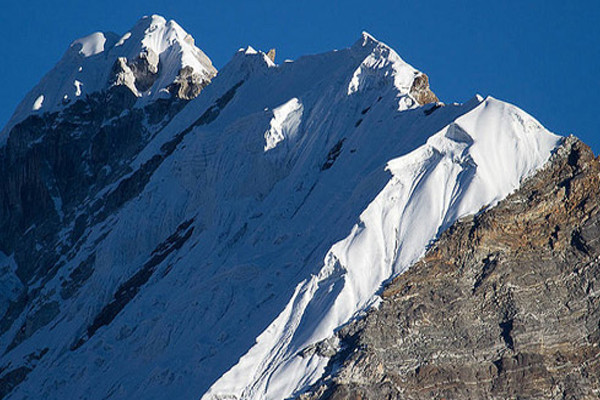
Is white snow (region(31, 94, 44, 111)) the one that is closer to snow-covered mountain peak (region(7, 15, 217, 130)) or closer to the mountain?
snow-covered mountain peak (region(7, 15, 217, 130))

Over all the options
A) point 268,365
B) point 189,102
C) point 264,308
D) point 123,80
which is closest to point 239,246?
point 264,308

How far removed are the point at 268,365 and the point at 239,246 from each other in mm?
17627

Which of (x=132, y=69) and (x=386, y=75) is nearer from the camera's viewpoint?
(x=386, y=75)

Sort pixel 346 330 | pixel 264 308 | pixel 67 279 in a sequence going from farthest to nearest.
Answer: pixel 67 279
pixel 264 308
pixel 346 330

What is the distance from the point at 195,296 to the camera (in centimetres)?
10044

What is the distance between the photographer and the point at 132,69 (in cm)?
14800

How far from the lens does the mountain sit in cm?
9000

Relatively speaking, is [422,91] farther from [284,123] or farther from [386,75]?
[284,123]

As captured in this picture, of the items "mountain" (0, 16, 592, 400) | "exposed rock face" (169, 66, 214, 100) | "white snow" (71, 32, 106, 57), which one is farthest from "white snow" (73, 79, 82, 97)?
"exposed rock face" (169, 66, 214, 100)

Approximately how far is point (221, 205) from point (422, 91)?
42.3 ft

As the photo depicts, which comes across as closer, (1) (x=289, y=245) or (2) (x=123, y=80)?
(1) (x=289, y=245)

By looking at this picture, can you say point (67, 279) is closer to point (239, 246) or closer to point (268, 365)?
point (239, 246)

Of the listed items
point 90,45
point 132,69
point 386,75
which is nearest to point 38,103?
point 132,69

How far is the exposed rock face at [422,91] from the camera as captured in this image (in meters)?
107
